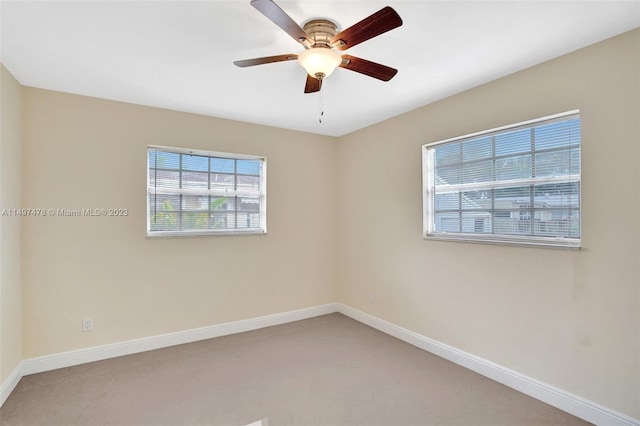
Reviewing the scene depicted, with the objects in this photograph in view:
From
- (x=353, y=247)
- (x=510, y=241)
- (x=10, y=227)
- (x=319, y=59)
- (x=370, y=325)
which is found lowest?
→ (x=370, y=325)

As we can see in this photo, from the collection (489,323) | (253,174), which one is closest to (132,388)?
(253,174)

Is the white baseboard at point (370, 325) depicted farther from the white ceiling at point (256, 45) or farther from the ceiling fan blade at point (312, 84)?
the ceiling fan blade at point (312, 84)

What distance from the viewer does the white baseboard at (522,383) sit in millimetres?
1970

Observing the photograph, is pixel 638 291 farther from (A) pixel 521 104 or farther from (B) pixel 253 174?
(B) pixel 253 174

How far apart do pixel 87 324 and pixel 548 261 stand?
391 cm

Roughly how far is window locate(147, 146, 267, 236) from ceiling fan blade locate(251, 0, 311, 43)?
2243 mm

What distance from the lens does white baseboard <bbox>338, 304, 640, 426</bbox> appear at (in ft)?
6.46

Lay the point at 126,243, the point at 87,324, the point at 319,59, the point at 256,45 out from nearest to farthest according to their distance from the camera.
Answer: the point at 319,59 → the point at 256,45 → the point at 87,324 → the point at 126,243

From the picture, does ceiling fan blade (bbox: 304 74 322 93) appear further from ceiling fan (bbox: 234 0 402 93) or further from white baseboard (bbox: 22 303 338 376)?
white baseboard (bbox: 22 303 338 376)

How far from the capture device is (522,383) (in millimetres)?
2367

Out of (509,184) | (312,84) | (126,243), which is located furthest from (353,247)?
(126,243)

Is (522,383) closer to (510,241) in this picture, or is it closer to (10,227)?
(510,241)

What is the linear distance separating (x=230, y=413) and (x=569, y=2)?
10.4ft

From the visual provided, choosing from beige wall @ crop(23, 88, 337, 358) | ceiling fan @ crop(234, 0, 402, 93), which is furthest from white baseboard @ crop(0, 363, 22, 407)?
ceiling fan @ crop(234, 0, 402, 93)
